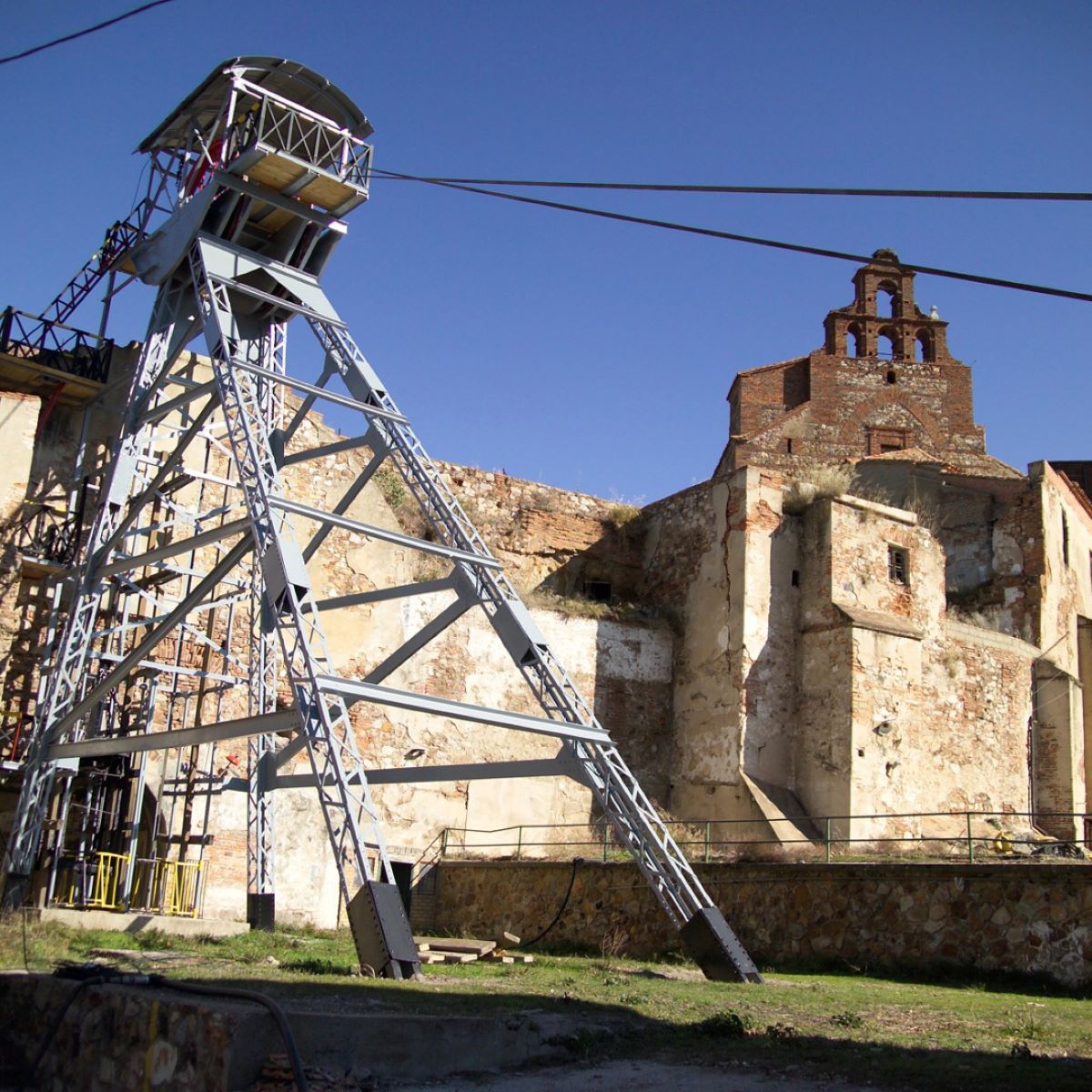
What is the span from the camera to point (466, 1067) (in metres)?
7.25

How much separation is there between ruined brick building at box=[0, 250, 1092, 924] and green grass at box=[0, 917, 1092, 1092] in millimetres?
5392

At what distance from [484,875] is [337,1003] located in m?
11.6

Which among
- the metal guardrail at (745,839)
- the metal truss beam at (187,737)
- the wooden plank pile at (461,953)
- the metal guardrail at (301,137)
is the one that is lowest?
the wooden plank pile at (461,953)

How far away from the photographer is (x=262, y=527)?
38.7ft

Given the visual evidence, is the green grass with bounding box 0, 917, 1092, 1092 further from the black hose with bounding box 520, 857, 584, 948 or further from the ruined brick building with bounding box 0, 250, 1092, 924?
the ruined brick building with bounding box 0, 250, 1092, 924

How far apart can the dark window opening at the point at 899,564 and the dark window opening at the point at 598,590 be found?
19.1 feet

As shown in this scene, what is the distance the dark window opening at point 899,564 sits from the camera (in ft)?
74.3

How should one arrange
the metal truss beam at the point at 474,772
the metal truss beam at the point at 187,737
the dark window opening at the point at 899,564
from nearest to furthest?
the metal truss beam at the point at 187,737 → the metal truss beam at the point at 474,772 → the dark window opening at the point at 899,564

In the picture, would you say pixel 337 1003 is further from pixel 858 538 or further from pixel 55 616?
pixel 858 538

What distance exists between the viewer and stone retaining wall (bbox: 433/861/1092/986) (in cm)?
1255

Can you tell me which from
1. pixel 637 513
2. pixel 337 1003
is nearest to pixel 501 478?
pixel 637 513

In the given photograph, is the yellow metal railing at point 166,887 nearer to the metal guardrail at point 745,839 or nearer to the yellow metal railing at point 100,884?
the yellow metal railing at point 100,884

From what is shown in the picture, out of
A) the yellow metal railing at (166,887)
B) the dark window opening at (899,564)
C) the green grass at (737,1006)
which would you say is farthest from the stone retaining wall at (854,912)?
the dark window opening at (899,564)

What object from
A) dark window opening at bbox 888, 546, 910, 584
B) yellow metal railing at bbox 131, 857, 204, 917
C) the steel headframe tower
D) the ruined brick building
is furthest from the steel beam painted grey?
dark window opening at bbox 888, 546, 910, 584
